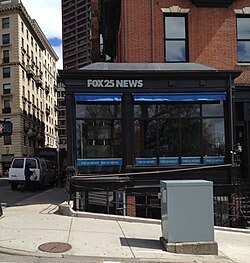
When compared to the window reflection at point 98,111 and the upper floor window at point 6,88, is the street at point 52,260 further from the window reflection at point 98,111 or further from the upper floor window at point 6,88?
the upper floor window at point 6,88

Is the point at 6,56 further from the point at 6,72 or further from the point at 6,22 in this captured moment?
the point at 6,22

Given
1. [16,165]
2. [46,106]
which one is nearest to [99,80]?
[16,165]

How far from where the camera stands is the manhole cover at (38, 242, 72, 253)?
776 centimetres

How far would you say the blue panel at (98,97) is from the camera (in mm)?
13625

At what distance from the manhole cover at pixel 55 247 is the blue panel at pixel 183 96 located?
6.76 metres

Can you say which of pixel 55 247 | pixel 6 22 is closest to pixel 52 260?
pixel 55 247

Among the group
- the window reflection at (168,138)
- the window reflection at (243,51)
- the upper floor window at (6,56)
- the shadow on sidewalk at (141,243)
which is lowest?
the shadow on sidewalk at (141,243)

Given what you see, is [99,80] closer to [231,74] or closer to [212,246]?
[231,74]

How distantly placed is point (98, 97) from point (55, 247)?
6.66 metres

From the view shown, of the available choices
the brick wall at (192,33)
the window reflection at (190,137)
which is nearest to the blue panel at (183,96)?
the window reflection at (190,137)

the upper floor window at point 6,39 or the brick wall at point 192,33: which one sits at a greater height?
the upper floor window at point 6,39

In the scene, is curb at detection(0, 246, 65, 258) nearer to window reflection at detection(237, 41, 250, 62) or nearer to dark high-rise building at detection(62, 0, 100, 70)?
window reflection at detection(237, 41, 250, 62)

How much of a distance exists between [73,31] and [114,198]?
483 feet

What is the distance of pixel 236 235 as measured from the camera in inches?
408
